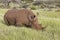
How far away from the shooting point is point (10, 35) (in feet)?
34.1

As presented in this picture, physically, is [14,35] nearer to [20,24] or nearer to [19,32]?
[19,32]

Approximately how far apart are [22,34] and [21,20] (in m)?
2.46

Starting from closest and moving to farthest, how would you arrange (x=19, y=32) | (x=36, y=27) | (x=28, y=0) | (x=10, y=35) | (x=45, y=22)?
(x=10, y=35) → (x=19, y=32) → (x=36, y=27) → (x=45, y=22) → (x=28, y=0)

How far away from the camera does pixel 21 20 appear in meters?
13.3

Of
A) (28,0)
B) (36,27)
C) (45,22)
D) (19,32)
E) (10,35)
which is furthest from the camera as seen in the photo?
(28,0)

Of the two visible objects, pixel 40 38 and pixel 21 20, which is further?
pixel 21 20

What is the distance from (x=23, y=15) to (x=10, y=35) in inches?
133

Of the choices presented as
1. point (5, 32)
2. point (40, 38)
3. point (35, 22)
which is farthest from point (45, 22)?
point (5, 32)

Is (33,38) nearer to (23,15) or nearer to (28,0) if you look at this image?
(23,15)

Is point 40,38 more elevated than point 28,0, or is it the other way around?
point 40,38

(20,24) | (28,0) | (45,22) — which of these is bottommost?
(28,0)

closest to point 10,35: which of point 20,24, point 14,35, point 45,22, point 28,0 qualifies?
point 14,35

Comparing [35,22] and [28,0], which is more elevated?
[35,22]

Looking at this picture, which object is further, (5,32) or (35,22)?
(35,22)
